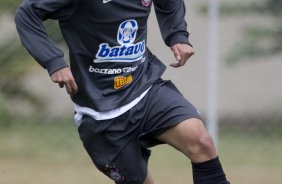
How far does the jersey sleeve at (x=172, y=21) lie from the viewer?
16.9 feet

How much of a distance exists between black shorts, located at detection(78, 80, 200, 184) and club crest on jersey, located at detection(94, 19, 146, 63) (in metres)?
0.23

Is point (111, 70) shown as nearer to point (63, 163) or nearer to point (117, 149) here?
point (117, 149)

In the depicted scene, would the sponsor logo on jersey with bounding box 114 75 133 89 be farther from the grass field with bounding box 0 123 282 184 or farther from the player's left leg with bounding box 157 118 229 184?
the grass field with bounding box 0 123 282 184

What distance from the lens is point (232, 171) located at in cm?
795

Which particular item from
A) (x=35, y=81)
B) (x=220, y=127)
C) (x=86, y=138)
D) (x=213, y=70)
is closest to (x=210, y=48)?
(x=213, y=70)

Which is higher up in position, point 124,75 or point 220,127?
point 124,75

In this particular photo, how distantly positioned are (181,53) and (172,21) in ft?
0.87

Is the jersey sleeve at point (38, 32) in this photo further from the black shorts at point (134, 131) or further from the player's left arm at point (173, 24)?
the player's left arm at point (173, 24)

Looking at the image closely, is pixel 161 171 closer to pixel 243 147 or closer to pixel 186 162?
pixel 186 162

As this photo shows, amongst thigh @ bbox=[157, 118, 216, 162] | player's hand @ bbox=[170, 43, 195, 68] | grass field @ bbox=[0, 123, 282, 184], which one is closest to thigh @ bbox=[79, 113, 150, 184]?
thigh @ bbox=[157, 118, 216, 162]

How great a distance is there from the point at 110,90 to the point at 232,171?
10.4 feet

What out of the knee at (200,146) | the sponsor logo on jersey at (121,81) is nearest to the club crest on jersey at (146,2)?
the sponsor logo on jersey at (121,81)

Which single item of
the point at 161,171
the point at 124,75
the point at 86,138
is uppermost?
the point at 124,75

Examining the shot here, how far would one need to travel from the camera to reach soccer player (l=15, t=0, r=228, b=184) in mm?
4730
